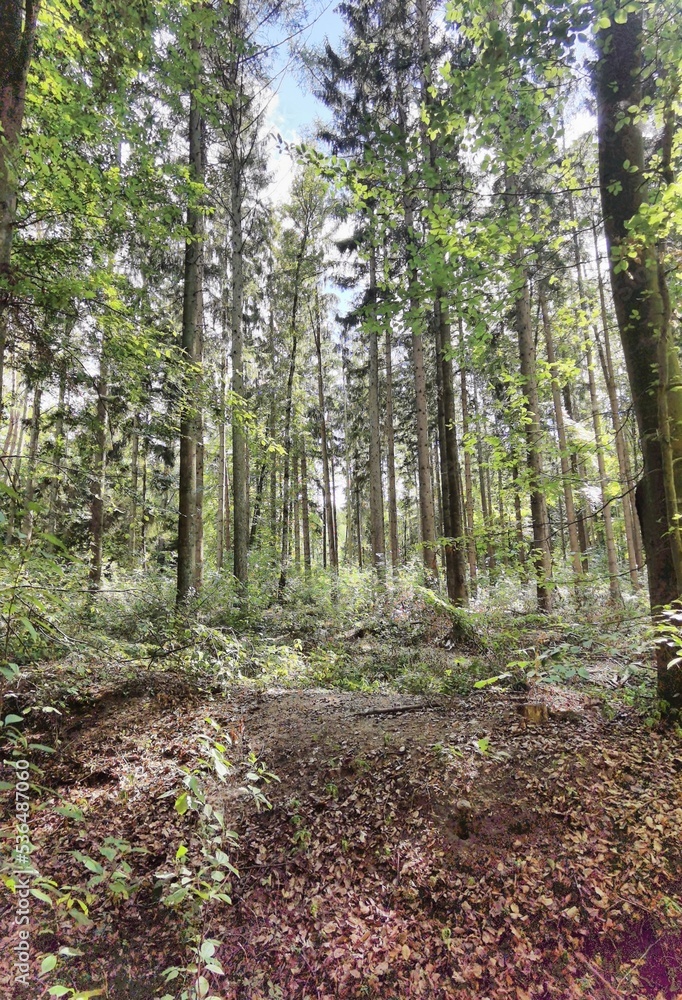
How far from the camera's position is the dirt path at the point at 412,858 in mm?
2533

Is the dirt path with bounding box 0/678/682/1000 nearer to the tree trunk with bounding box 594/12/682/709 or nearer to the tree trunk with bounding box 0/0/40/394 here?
the tree trunk with bounding box 594/12/682/709

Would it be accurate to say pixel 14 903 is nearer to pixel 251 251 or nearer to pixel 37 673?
pixel 37 673

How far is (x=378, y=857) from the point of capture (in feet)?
10.7

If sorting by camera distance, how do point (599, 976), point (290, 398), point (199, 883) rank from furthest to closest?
point (290, 398) < point (199, 883) < point (599, 976)

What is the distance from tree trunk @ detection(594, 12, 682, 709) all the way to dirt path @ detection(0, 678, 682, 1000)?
4.17 feet

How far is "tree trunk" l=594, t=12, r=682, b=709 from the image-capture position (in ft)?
11.9

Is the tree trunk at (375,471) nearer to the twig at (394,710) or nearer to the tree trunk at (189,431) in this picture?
the tree trunk at (189,431)

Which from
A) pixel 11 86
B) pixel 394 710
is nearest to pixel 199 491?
pixel 394 710

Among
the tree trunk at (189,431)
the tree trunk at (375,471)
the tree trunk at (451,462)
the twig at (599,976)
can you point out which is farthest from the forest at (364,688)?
the tree trunk at (375,471)

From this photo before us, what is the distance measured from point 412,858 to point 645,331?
4687 millimetres

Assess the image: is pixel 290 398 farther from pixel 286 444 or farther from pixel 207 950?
pixel 207 950

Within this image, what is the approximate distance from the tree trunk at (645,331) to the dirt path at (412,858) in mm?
1271

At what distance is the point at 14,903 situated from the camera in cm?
294

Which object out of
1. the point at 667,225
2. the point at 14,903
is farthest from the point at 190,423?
the point at 667,225
